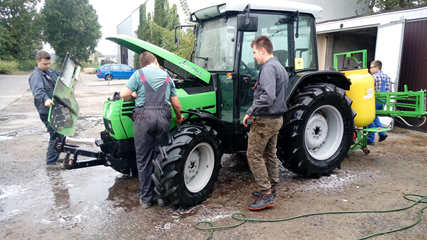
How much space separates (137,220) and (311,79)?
10.0 feet

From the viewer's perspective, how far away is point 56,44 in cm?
4116

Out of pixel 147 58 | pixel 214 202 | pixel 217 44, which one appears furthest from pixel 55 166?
pixel 217 44

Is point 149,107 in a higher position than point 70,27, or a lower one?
lower

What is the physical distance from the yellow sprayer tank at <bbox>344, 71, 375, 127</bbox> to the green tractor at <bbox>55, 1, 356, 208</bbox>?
25 centimetres

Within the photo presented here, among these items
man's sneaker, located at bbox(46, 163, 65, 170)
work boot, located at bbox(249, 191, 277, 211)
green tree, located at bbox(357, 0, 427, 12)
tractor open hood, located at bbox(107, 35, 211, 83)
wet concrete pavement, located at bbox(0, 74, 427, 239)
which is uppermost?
green tree, located at bbox(357, 0, 427, 12)

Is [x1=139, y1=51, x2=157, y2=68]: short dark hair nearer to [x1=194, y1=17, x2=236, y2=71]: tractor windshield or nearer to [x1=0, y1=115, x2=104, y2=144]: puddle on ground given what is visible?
[x1=194, y1=17, x2=236, y2=71]: tractor windshield

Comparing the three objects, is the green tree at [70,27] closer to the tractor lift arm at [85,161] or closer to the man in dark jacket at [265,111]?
the tractor lift arm at [85,161]

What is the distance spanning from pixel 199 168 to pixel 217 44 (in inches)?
65.4

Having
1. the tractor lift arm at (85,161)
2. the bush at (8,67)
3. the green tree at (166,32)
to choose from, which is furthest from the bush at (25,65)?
the tractor lift arm at (85,161)

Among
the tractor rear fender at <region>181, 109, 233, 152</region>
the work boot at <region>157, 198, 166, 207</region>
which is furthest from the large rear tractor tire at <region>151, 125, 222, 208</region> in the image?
the work boot at <region>157, 198, 166, 207</region>

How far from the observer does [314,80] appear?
14.8 feet

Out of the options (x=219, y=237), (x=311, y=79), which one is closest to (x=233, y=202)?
(x=219, y=237)

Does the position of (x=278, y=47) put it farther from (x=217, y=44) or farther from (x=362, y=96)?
(x=362, y=96)

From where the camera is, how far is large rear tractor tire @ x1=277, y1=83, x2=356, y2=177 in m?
3.97
